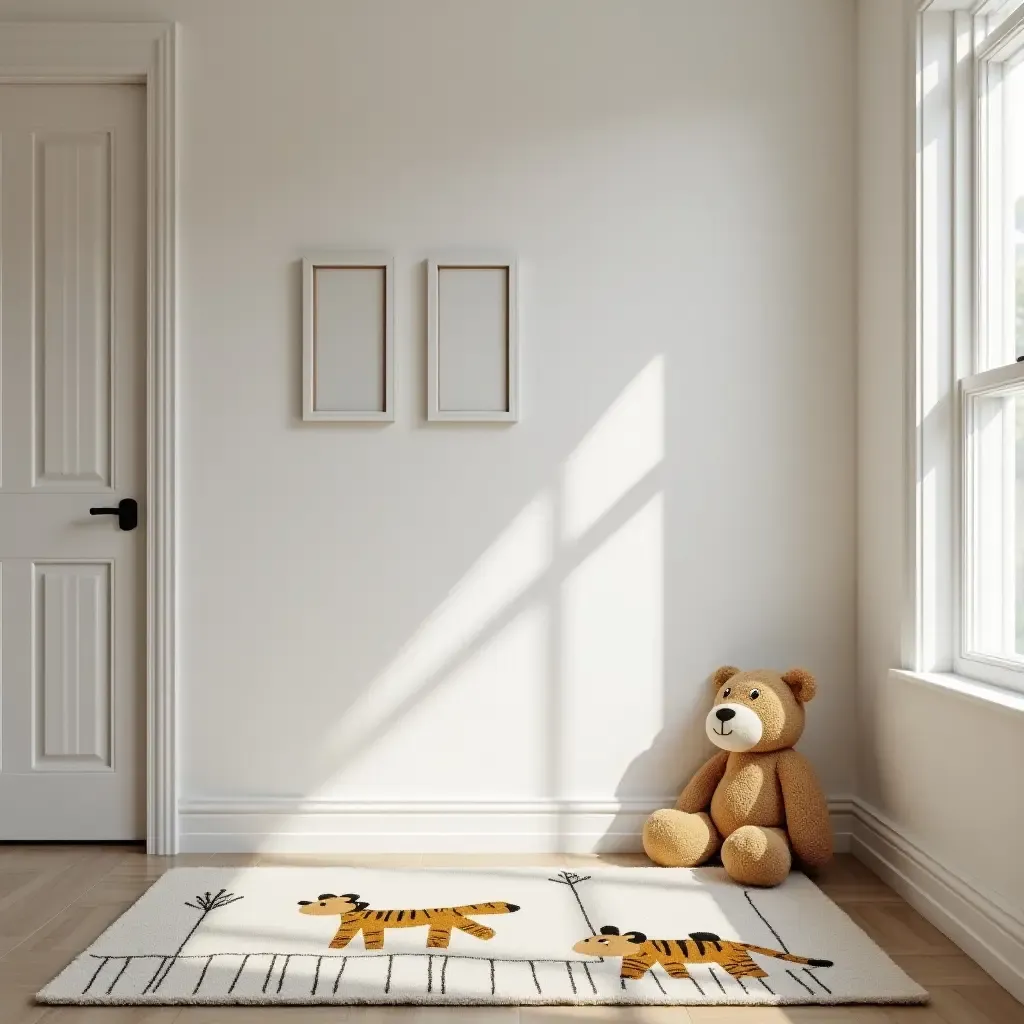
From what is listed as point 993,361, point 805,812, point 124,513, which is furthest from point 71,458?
point 993,361

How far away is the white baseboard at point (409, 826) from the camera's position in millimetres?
2828

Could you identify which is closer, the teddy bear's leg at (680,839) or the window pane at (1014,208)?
the window pane at (1014,208)

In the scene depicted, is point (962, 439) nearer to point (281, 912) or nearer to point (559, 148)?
point (559, 148)

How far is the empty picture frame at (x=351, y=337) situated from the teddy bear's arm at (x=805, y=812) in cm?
139

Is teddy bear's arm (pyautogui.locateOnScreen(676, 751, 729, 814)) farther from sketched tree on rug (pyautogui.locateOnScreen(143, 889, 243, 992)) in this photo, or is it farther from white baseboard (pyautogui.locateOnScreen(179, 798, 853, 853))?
sketched tree on rug (pyautogui.locateOnScreen(143, 889, 243, 992))

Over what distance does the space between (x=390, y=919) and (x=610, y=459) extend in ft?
4.28

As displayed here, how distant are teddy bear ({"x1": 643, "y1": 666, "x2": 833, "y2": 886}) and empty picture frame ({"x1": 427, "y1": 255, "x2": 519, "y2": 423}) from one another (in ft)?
3.18

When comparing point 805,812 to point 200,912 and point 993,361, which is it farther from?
point 200,912

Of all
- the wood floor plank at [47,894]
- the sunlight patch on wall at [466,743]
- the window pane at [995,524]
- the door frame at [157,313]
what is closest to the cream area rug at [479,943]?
the wood floor plank at [47,894]

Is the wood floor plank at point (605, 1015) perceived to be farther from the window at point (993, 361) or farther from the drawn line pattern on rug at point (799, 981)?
the window at point (993, 361)

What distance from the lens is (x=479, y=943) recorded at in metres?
2.14

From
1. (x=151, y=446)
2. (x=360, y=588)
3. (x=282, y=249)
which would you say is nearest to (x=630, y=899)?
(x=360, y=588)

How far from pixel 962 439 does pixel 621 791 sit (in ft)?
4.15

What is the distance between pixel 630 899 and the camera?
2.40 metres
